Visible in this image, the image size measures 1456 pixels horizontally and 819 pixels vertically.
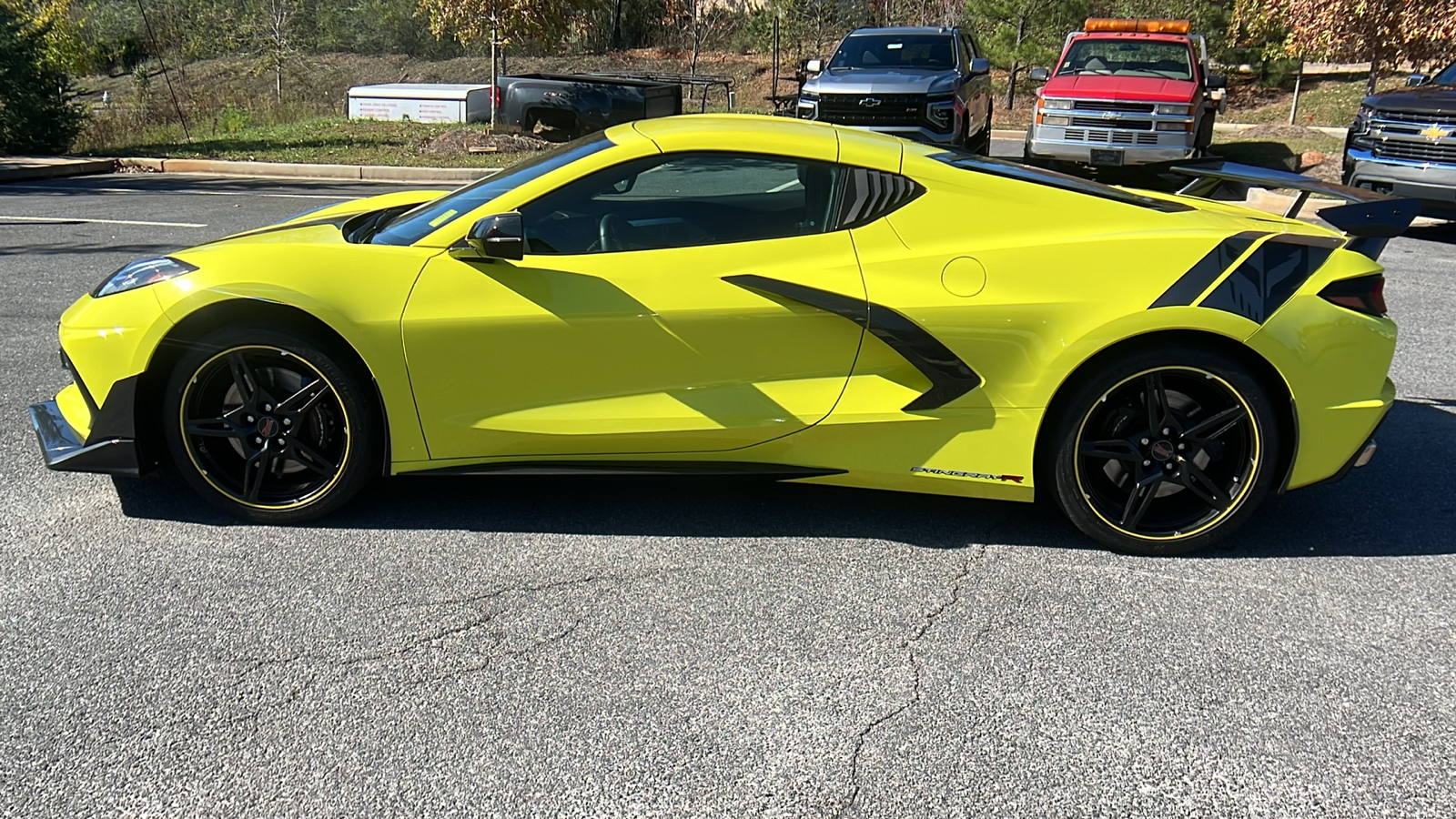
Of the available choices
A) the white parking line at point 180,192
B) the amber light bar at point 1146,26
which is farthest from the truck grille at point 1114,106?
the white parking line at point 180,192

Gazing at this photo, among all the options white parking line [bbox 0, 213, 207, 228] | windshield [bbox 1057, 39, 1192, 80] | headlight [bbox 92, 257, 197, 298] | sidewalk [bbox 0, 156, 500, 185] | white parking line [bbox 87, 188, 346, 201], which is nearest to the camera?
headlight [bbox 92, 257, 197, 298]

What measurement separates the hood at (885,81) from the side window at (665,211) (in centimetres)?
1056

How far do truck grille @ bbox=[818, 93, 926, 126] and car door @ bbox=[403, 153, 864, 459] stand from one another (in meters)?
10.6

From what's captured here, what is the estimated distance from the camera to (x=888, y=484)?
3816 mm

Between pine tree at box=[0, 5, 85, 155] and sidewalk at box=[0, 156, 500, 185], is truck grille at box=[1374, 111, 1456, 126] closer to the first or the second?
sidewalk at box=[0, 156, 500, 185]

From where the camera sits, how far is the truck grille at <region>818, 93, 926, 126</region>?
13.8 m

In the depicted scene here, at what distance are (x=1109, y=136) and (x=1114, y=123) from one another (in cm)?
18

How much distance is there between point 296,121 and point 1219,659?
918 inches

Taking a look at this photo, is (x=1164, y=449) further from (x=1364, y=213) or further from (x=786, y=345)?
(x=786, y=345)

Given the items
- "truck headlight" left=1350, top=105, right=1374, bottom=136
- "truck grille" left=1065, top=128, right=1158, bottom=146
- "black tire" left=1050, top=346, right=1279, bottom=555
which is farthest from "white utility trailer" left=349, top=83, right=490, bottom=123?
"black tire" left=1050, top=346, right=1279, bottom=555

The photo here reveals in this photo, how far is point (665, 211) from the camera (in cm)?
391

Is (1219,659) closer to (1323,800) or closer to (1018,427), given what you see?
(1323,800)

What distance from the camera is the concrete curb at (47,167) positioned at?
49.2ft

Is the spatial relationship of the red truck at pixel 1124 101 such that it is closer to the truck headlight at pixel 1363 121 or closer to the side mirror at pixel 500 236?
the truck headlight at pixel 1363 121
